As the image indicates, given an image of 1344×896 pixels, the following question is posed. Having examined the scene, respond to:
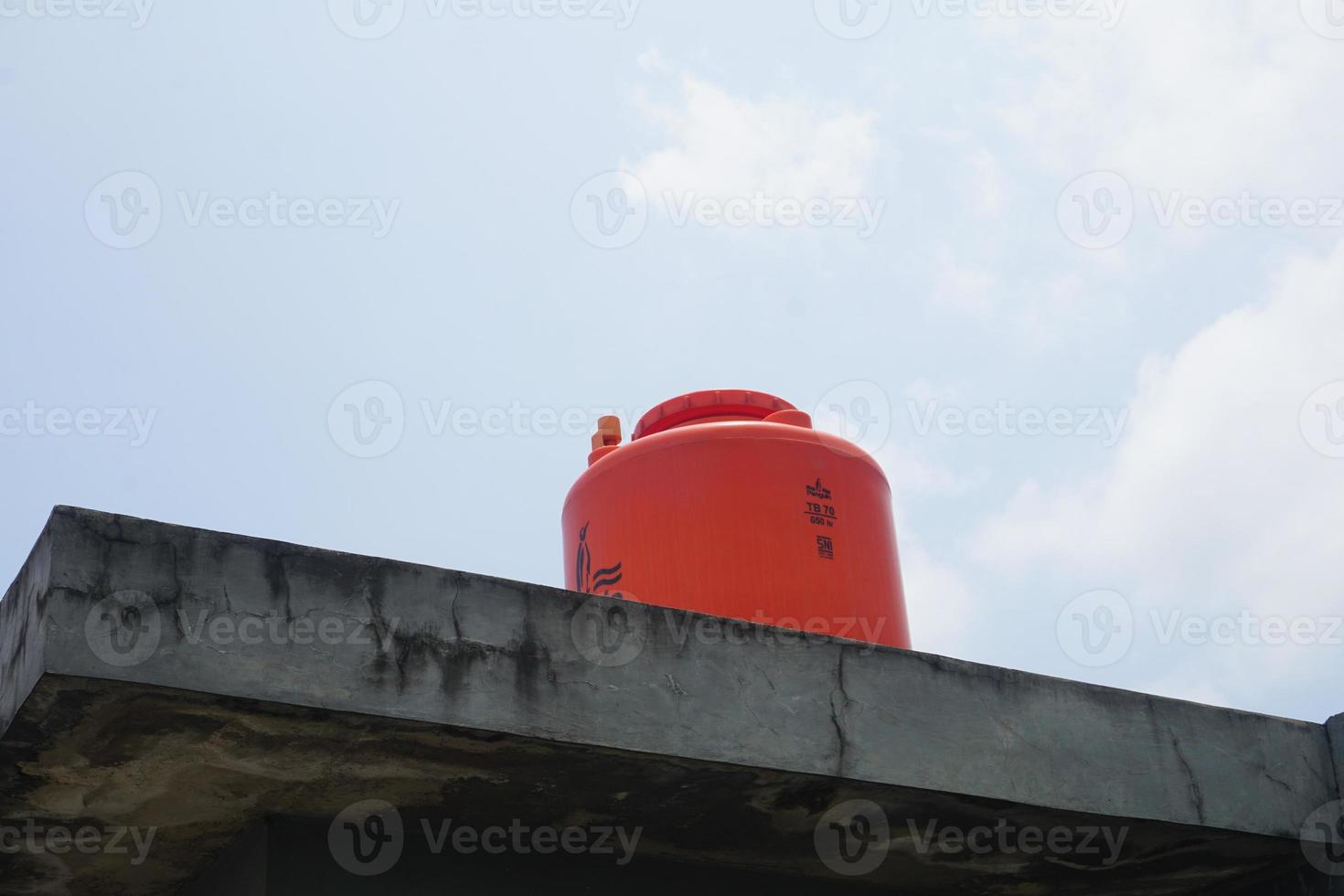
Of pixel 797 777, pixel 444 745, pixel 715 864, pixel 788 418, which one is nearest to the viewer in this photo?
pixel 444 745

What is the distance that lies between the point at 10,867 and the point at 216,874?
61 cm

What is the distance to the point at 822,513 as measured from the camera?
16.8 feet

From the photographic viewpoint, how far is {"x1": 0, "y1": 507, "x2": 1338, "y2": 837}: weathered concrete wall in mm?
3301

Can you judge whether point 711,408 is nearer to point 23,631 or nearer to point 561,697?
point 561,697

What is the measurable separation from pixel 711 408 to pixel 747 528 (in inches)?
30.0

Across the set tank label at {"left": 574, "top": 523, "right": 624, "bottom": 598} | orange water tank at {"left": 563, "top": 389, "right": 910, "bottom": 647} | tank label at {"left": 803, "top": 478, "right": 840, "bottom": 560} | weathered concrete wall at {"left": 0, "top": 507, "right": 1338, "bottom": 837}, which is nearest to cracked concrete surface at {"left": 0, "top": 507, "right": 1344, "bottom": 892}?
weathered concrete wall at {"left": 0, "top": 507, "right": 1338, "bottom": 837}

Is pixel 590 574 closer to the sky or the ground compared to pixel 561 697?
closer to the sky

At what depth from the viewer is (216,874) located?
4.27 m

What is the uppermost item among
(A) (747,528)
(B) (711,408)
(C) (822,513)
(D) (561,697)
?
(B) (711,408)

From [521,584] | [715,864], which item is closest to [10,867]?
[521,584]

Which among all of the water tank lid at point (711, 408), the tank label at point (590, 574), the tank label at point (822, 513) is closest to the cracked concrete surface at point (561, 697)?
the tank label at point (822, 513)

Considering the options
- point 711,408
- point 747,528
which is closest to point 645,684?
point 747,528

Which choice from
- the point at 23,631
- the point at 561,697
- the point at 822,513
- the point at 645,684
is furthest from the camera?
the point at 822,513

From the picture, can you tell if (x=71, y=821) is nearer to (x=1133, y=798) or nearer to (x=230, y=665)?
(x=230, y=665)
